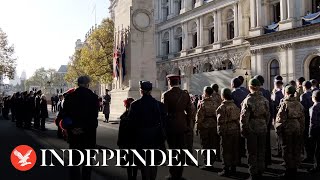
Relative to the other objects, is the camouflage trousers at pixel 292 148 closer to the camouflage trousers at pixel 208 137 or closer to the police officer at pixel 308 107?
the camouflage trousers at pixel 208 137

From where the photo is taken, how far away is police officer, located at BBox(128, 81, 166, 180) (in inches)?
217

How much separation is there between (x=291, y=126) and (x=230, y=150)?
53.4 inches

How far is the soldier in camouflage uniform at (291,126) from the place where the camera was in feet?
23.1

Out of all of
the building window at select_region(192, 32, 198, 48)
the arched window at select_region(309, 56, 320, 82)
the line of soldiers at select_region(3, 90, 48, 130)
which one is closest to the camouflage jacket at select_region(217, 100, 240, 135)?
the line of soldiers at select_region(3, 90, 48, 130)

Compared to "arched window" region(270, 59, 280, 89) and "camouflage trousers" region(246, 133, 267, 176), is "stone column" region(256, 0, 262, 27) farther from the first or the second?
"camouflage trousers" region(246, 133, 267, 176)

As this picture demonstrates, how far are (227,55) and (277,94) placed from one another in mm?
30962

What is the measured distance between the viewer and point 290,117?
282 inches

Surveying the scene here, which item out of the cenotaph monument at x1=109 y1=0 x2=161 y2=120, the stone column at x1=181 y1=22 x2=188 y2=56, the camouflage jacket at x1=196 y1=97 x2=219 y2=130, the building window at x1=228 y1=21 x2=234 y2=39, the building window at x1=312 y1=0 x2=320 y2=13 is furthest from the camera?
the stone column at x1=181 y1=22 x2=188 y2=56

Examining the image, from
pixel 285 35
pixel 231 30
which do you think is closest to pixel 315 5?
pixel 285 35

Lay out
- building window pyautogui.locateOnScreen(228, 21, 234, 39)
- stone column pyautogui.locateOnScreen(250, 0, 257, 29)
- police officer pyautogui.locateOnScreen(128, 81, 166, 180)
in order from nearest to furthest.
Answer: police officer pyautogui.locateOnScreen(128, 81, 166, 180) → stone column pyautogui.locateOnScreen(250, 0, 257, 29) → building window pyautogui.locateOnScreen(228, 21, 234, 39)

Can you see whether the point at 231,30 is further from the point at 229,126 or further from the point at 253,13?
the point at 229,126

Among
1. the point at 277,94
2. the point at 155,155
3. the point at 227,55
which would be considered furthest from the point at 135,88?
the point at 227,55

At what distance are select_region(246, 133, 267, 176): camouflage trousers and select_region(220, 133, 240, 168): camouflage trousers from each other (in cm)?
67

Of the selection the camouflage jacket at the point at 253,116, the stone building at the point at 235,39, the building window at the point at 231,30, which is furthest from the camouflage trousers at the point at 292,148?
the building window at the point at 231,30
